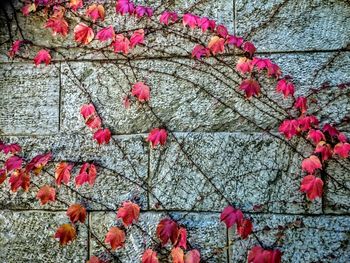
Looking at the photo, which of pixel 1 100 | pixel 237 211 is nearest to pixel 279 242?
pixel 237 211

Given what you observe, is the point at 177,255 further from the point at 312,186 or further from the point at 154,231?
the point at 312,186

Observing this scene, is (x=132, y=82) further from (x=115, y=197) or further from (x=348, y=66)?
(x=348, y=66)

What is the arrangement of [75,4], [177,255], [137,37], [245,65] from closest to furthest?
Result: [177,255] → [245,65] → [137,37] → [75,4]

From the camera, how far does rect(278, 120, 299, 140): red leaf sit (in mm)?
2688

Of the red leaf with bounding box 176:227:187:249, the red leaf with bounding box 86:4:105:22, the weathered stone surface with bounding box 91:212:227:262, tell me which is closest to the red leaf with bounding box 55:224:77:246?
the weathered stone surface with bounding box 91:212:227:262

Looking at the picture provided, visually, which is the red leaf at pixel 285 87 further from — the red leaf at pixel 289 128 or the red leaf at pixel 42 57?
the red leaf at pixel 42 57

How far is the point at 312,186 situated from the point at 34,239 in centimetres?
195

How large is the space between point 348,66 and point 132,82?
Answer: 1504mm

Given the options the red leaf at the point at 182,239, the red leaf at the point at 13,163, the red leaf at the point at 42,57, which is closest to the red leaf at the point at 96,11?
the red leaf at the point at 42,57

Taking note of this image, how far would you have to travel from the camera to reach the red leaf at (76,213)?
281cm

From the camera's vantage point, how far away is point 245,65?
2.79 m

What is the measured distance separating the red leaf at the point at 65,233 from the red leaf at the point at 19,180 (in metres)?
0.39

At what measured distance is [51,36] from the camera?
3041 mm

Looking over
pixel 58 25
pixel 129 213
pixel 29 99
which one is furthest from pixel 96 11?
pixel 129 213
